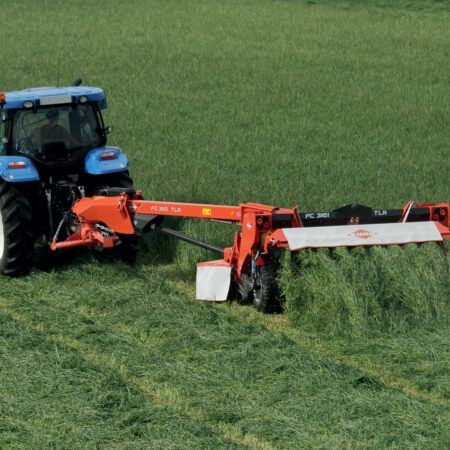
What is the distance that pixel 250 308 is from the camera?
7.34m

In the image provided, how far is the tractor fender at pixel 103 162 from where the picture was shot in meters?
8.27

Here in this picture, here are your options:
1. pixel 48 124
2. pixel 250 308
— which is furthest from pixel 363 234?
pixel 48 124

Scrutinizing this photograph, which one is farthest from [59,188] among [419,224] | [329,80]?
[329,80]

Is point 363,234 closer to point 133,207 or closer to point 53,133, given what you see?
point 133,207

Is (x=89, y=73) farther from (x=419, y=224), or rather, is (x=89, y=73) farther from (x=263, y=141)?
(x=419, y=224)

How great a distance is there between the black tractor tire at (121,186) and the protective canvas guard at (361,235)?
7.84 feet

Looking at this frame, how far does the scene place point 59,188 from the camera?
840cm

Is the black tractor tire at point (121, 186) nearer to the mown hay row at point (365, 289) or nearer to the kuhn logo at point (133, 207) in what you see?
the kuhn logo at point (133, 207)

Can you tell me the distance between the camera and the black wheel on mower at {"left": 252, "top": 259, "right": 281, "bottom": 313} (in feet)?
23.0

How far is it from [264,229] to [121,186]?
224 centimetres

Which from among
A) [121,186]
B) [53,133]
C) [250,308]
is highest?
[53,133]

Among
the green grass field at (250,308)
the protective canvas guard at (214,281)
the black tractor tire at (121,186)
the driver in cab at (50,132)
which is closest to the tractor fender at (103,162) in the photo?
the black tractor tire at (121,186)

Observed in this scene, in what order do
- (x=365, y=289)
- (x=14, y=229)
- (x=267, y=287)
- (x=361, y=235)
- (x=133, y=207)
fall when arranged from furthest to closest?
(x=14, y=229) < (x=133, y=207) < (x=267, y=287) < (x=361, y=235) < (x=365, y=289)

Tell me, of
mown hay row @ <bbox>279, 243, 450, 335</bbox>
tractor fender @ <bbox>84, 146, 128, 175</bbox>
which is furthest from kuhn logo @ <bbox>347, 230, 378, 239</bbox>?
tractor fender @ <bbox>84, 146, 128, 175</bbox>
